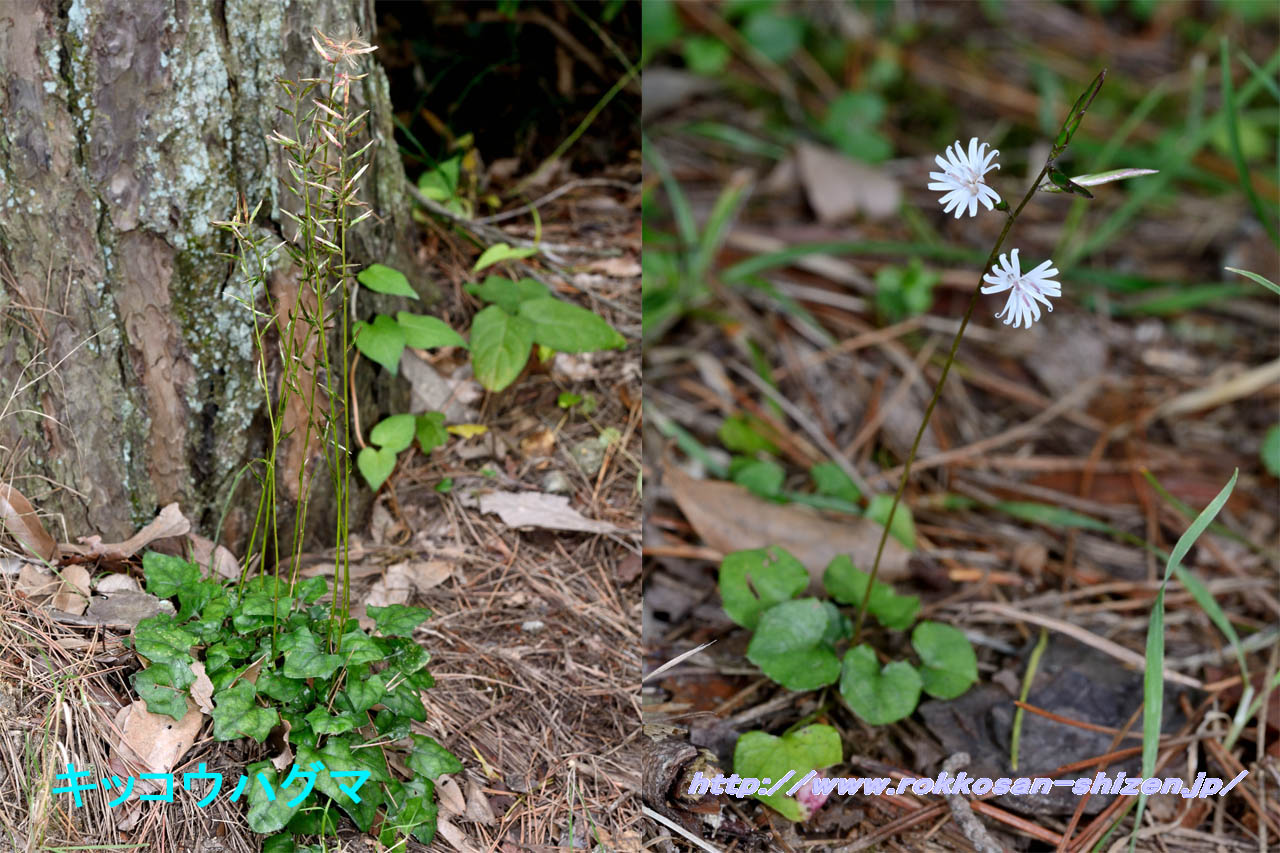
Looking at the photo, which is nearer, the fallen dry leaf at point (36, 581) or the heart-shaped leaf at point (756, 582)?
the fallen dry leaf at point (36, 581)

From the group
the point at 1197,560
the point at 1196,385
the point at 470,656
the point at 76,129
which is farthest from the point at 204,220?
the point at 1196,385

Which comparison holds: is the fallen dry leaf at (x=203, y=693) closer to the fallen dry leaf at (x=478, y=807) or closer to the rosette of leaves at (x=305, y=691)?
the rosette of leaves at (x=305, y=691)

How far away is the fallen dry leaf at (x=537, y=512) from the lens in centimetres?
193

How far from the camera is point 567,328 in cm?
194

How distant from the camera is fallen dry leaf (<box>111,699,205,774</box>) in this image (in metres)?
1.44

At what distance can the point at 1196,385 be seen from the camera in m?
2.66

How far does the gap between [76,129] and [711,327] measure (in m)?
1.52

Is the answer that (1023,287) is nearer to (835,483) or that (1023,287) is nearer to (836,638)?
(836,638)

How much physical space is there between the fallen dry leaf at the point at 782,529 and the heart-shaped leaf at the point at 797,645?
0.82ft

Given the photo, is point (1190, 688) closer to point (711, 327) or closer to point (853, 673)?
point (853, 673)

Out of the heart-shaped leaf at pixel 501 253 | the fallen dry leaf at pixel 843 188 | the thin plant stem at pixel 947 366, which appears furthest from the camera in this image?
the fallen dry leaf at pixel 843 188

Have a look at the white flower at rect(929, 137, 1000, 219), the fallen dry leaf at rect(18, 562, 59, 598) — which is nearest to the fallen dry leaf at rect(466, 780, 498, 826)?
the fallen dry leaf at rect(18, 562, 59, 598)

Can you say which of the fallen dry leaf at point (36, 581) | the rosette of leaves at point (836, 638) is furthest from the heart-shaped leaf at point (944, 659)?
the fallen dry leaf at point (36, 581)

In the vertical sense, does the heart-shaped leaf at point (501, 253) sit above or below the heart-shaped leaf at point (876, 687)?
above
